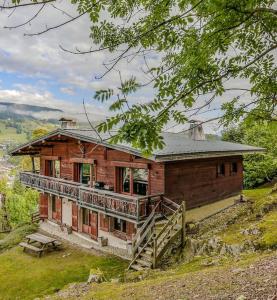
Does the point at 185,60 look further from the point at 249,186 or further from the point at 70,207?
the point at 249,186

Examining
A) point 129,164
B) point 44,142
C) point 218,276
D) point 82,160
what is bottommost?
point 218,276

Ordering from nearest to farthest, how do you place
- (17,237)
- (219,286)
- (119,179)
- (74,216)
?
(219,286) < (119,179) < (74,216) < (17,237)

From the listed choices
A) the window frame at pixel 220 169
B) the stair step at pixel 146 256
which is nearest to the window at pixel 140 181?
the stair step at pixel 146 256

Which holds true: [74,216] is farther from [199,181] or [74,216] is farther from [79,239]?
[199,181]

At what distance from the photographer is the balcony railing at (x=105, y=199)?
523 inches

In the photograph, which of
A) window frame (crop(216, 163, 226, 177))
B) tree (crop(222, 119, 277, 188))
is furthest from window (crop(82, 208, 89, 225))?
tree (crop(222, 119, 277, 188))

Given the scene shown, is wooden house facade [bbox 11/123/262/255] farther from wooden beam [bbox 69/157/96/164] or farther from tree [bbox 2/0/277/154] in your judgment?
tree [bbox 2/0/277/154]

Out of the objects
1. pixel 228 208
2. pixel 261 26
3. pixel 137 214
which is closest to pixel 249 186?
pixel 228 208

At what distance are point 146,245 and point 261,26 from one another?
9.83m

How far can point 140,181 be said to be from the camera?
1542 cm

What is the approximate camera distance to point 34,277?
14.4 metres

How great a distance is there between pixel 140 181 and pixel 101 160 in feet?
9.50

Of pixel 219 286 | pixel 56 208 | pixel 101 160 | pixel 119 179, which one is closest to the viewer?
pixel 219 286

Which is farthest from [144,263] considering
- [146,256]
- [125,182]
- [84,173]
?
[84,173]
